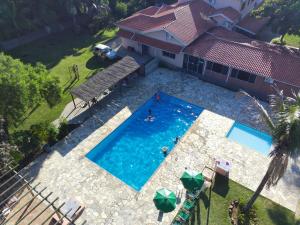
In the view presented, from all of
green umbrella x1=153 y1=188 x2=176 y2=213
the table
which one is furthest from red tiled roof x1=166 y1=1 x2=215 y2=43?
green umbrella x1=153 y1=188 x2=176 y2=213

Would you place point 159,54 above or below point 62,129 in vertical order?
above

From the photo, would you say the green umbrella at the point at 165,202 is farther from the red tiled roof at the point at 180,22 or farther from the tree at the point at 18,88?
the red tiled roof at the point at 180,22

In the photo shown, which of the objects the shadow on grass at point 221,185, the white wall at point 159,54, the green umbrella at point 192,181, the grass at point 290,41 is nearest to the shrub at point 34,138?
the green umbrella at point 192,181

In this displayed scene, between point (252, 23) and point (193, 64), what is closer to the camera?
point (193, 64)

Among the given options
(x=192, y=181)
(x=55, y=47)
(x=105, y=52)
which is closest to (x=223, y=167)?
(x=192, y=181)

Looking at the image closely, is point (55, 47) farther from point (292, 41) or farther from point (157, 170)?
point (292, 41)
